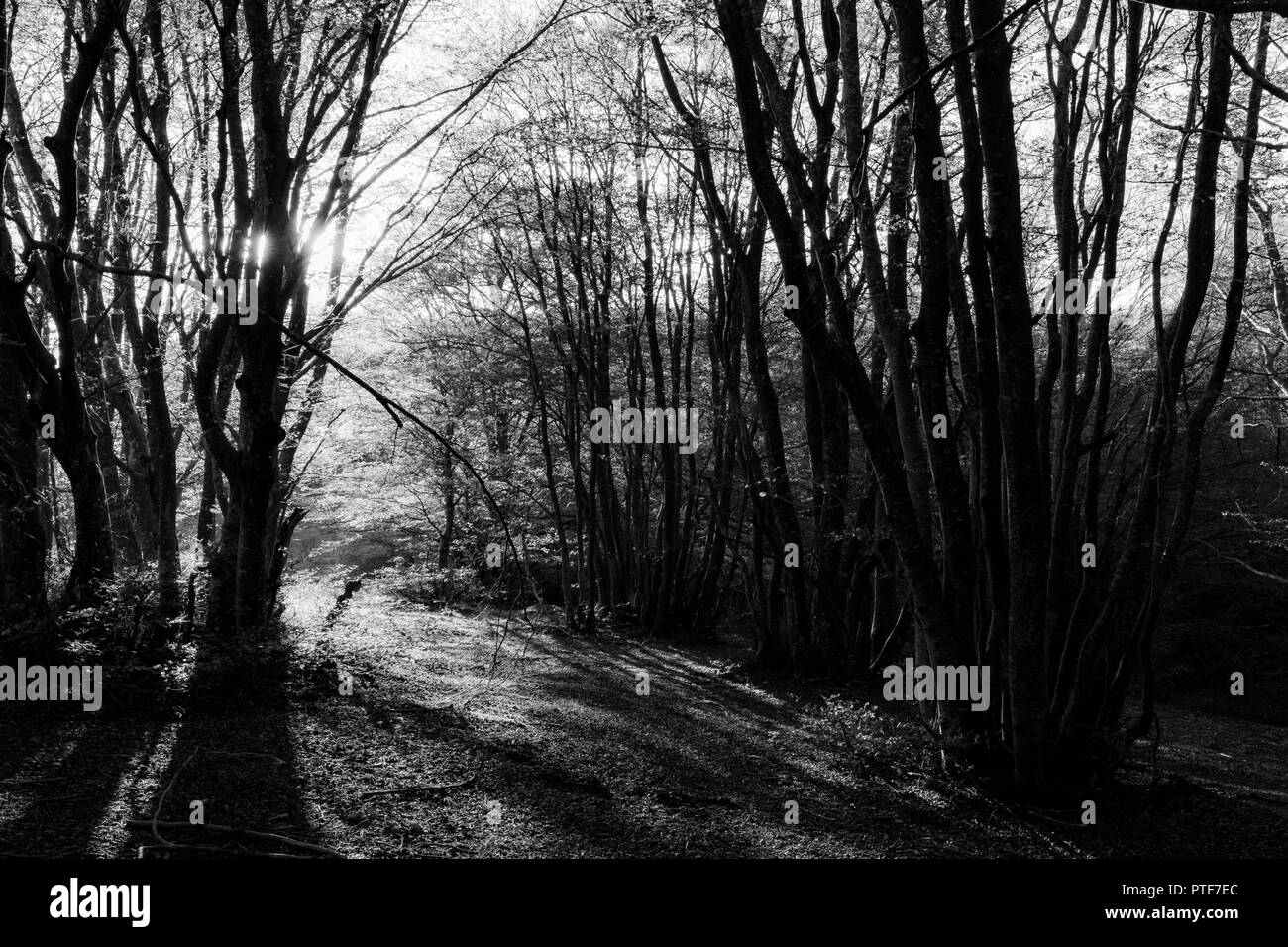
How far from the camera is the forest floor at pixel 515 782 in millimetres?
3402

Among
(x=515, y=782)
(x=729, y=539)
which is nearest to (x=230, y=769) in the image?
(x=515, y=782)

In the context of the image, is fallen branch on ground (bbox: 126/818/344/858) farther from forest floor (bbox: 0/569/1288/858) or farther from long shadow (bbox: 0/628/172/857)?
long shadow (bbox: 0/628/172/857)

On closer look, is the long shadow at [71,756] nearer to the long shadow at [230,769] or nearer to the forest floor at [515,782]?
Answer: the forest floor at [515,782]

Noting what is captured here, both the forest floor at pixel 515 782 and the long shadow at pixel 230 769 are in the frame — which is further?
the forest floor at pixel 515 782

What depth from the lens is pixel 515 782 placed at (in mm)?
4113

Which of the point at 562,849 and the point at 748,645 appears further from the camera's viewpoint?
the point at 748,645

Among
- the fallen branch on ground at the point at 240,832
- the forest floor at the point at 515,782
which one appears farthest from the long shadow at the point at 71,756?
the fallen branch on ground at the point at 240,832

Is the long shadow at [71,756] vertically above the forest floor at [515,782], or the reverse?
the long shadow at [71,756]

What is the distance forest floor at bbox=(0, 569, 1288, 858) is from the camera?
340cm

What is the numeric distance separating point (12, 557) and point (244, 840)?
3.66m

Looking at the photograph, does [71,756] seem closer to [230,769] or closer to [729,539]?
[230,769]
